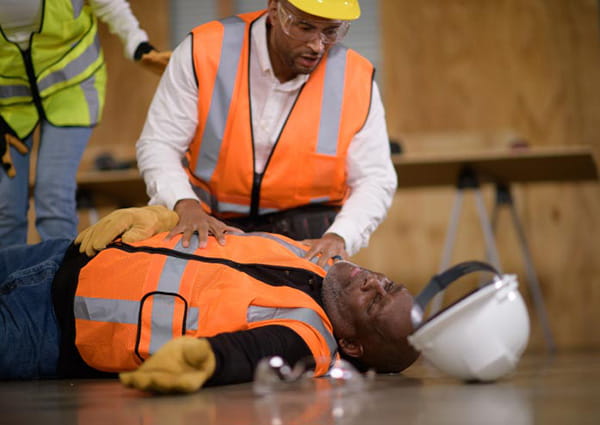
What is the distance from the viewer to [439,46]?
15.9 ft

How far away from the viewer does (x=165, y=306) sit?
1.70 m

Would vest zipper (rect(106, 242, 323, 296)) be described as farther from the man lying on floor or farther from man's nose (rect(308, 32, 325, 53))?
man's nose (rect(308, 32, 325, 53))

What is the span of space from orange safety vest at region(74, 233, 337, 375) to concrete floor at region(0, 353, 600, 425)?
153 mm

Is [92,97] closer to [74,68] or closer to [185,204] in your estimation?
[74,68]

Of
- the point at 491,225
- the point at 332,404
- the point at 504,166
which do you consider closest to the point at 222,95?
the point at 332,404

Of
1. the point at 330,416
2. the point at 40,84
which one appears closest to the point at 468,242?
the point at 40,84

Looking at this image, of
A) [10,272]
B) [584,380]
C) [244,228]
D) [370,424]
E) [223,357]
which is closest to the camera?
[370,424]

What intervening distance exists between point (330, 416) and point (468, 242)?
363 cm

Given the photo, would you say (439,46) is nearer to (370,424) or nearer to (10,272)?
(10,272)

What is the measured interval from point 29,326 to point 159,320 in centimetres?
34

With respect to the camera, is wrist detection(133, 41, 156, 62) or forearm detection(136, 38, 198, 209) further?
wrist detection(133, 41, 156, 62)

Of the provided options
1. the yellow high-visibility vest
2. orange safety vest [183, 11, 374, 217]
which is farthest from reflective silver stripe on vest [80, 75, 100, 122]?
orange safety vest [183, 11, 374, 217]

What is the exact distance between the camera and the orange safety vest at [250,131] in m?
2.30

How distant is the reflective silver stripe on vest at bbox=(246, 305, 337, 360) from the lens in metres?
1.68
